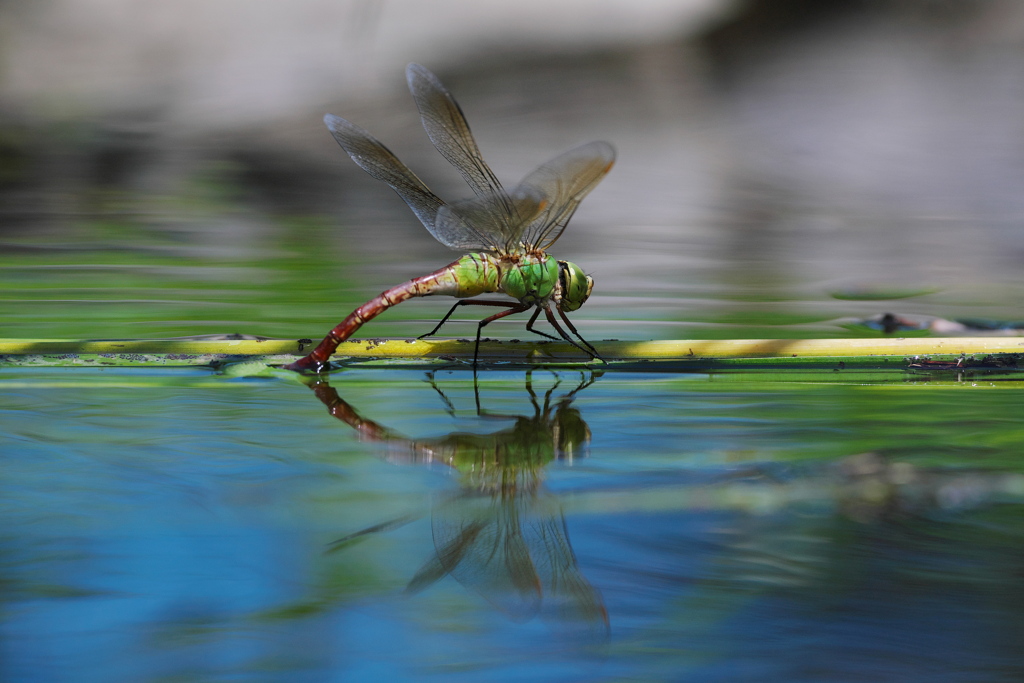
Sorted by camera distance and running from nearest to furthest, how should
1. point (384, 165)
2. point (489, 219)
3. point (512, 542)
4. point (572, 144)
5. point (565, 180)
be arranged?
point (512, 542) → point (565, 180) → point (489, 219) → point (384, 165) → point (572, 144)

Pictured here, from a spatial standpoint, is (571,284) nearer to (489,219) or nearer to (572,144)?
(489,219)

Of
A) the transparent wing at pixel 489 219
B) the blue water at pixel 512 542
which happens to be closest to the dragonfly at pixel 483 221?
the transparent wing at pixel 489 219

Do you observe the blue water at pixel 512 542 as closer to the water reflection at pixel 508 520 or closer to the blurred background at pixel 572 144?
the water reflection at pixel 508 520

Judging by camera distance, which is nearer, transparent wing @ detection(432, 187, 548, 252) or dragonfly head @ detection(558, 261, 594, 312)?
transparent wing @ detection(432, 187, 548, 252)

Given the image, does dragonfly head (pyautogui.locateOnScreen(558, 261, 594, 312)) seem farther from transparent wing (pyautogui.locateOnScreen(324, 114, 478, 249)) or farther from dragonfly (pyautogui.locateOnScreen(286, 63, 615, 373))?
transparent wing (pyautogui.locateOnScreen(324, 114, 478, 249))

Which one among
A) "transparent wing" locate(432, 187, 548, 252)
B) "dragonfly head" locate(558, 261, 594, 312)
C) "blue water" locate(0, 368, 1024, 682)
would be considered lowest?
"blue water" locate(0, 368, 1024, 682)

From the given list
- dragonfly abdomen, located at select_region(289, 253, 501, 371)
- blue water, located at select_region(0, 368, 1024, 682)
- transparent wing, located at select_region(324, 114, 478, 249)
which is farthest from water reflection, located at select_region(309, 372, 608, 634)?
transparent wing, located at select_region(324, 114, 478, 249)

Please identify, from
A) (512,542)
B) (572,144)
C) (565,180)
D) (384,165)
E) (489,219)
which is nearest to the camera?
(512,542)

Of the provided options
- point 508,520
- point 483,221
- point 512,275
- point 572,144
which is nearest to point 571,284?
point 512,275
